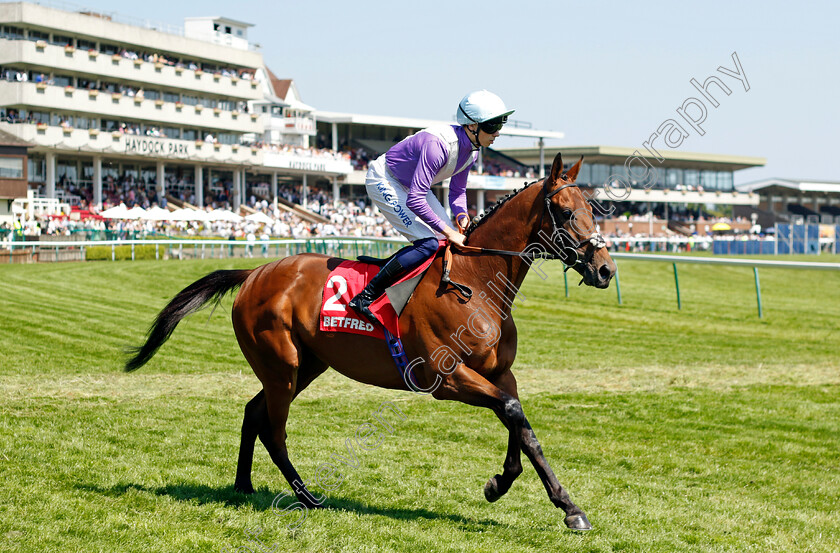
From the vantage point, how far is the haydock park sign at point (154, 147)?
4162 centimetres

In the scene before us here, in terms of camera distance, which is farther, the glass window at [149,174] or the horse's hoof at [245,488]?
the glass window at [149,174]

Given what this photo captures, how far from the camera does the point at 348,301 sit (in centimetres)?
510

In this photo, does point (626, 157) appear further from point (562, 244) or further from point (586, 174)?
point (562, 244)

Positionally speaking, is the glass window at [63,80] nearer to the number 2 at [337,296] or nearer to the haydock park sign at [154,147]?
the haydock park sign at [154,147]

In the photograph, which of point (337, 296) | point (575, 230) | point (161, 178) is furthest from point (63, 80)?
point (575, 230)

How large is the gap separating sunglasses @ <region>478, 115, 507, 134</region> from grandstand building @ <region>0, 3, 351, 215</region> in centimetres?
3362

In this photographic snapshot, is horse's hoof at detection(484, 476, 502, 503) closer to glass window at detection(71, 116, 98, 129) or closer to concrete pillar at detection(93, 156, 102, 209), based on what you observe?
concrete pillar at detection(93, 156, 102, 209)

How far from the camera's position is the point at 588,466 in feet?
20.0

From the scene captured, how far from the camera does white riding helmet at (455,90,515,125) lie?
4.86m

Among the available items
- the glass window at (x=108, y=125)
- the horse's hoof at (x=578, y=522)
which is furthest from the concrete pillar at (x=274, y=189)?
the horse's hoof at (x=578, y=522)

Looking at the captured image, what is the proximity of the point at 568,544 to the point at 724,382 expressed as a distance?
5878 mm

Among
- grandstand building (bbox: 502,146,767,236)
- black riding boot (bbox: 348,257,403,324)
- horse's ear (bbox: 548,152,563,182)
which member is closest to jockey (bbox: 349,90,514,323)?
black riding boot (bbox: 348,257,403,324)

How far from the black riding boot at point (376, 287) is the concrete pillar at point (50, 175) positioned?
37.0 metres

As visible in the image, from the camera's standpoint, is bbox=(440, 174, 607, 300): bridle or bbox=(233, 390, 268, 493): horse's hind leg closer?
bbox=(440, 174, 607, 300): bridle
